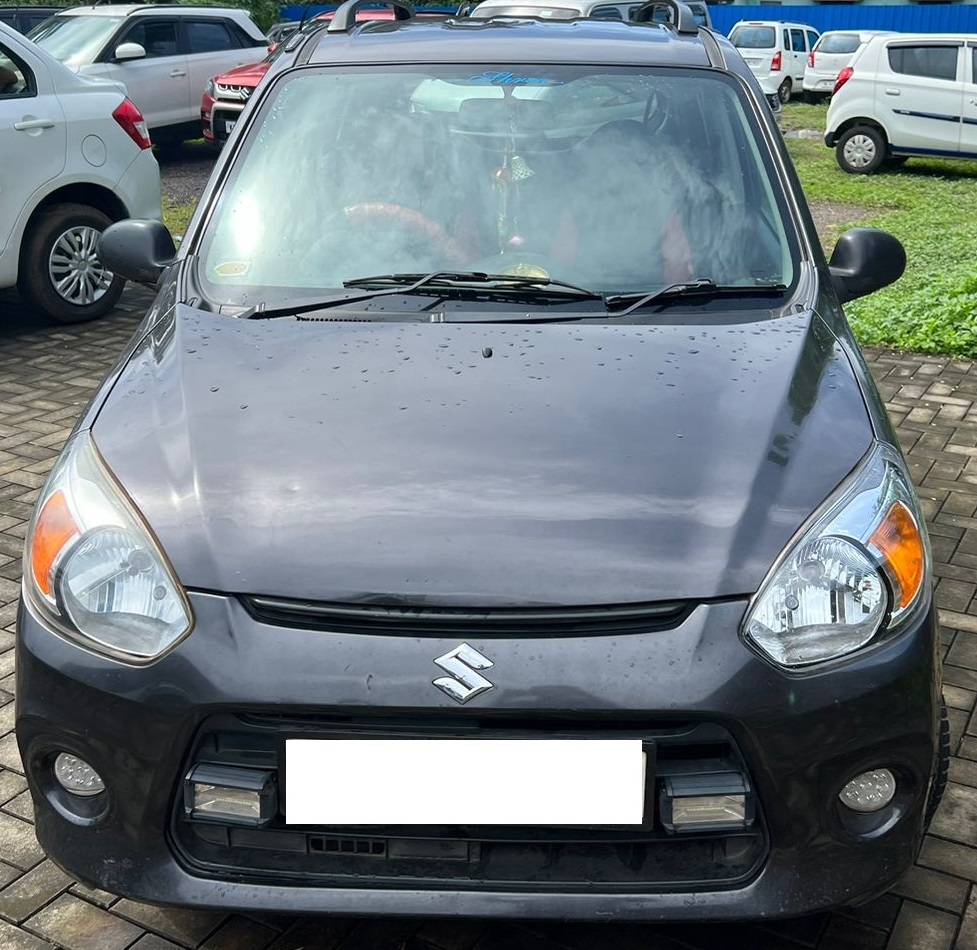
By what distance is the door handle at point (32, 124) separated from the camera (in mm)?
6949

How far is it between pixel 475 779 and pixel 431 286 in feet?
4.54

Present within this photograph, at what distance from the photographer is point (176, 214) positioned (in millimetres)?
11250

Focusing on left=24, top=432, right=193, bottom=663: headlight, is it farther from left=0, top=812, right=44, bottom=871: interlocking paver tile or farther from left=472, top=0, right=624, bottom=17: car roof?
left=472, top=0, right=624, bottom=17: car roof

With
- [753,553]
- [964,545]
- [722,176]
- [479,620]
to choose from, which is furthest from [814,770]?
[964,545]

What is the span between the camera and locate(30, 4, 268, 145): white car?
13.3 m

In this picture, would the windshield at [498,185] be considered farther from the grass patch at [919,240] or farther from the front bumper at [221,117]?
the front bumper at [221,117]

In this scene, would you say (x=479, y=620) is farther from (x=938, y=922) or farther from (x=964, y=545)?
(x=964, y=545)

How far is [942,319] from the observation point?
759cm

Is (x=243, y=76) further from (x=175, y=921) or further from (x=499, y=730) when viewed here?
(x=499, y=730)

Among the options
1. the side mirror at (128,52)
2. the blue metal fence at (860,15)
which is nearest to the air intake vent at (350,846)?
the side mirror at (128,52)

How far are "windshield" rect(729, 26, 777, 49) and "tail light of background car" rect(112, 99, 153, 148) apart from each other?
22813 mm

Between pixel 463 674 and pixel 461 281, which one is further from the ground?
pixel 461 281

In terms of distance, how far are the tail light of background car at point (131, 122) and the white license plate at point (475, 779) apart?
248 inches

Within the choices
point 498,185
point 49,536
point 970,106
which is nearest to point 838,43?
point 970,106
